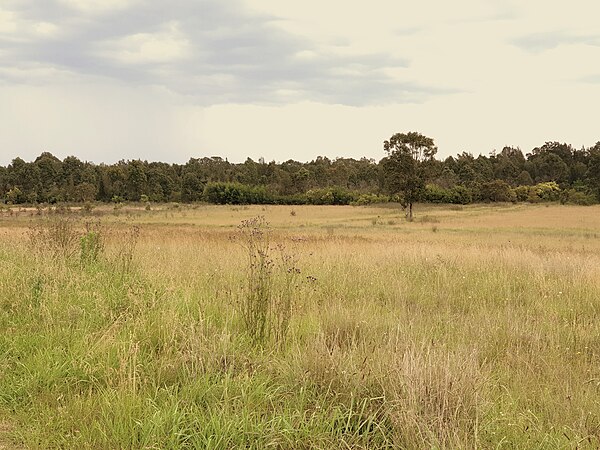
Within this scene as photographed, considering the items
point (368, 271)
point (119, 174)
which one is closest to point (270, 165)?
point (119, 174)

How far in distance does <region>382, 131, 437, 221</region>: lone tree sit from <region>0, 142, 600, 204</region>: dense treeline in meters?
19.6

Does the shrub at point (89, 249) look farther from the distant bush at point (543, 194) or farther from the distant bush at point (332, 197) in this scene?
the distant bush at point (543, 194)

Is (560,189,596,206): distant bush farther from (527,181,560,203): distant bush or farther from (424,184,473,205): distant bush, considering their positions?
(424,184,473,205): distant bush

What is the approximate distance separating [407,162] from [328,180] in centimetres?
6291

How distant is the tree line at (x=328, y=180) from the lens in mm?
45688

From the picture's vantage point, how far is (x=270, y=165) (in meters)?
113

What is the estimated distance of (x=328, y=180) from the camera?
107500 mm

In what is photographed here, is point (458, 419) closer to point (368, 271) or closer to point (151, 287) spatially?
point (151, 287)

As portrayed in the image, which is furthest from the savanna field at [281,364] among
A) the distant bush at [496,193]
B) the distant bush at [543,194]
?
the distant bush at [543,194]

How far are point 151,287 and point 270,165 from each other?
107532 millimetres

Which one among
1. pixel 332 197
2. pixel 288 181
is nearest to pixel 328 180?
pixel 288 181

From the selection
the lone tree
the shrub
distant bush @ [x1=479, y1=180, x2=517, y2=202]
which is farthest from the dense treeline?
the shrub

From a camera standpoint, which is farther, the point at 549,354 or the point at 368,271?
the point at 368,271

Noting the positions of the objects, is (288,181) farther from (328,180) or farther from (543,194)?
(543,194)
